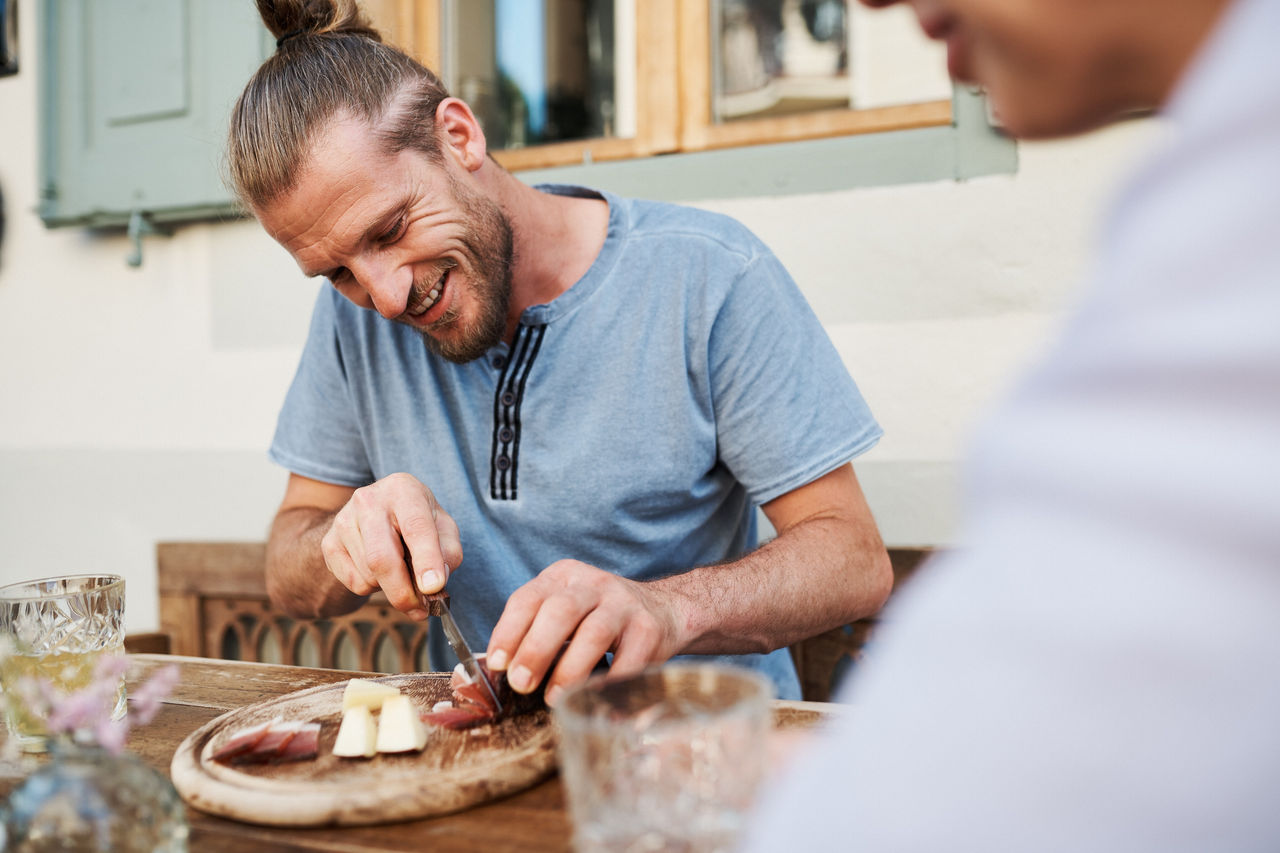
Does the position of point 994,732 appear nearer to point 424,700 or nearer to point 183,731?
point 424,700

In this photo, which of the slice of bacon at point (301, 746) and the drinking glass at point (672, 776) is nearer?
the drinking glass at point (672, 776)

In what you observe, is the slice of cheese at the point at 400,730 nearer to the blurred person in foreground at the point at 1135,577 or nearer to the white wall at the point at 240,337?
the blurred person in foreground at the point at 1135,577

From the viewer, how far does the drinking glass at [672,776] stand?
607 mm

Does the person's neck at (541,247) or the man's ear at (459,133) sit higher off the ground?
the man's ear at (459,133)

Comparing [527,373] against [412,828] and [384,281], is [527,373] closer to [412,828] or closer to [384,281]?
[384,281]

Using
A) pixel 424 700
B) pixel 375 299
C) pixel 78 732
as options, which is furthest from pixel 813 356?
pixel 78 732

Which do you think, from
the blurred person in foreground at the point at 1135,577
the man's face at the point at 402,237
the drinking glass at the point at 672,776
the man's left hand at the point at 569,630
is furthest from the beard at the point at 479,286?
the blurred person in foreground at the point at 1135,577

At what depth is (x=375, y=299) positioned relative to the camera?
155 cm

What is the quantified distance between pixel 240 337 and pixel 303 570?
49.7 inches

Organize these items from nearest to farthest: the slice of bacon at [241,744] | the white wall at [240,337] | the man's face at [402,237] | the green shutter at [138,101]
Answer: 1. the slice of bacon at [241,744]
2. the man's face at [402,237]
3. the white wall at [240,337]
4. the green shutter at [138,101]

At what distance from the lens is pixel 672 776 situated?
63 cm

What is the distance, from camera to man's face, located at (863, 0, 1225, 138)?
15.4 inches

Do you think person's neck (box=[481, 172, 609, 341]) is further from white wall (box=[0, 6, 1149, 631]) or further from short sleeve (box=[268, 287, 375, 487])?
white wall (box=[0, 6, 1149, 631])

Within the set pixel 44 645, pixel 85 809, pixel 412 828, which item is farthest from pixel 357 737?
pixel 44 645
